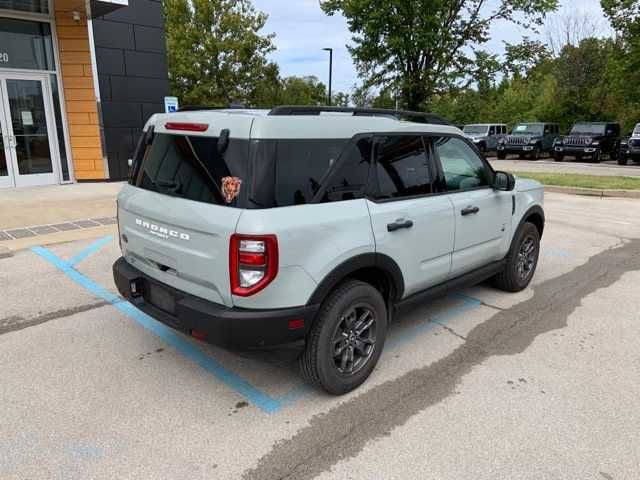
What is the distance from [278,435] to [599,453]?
174 centimetres

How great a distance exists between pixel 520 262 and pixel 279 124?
332 cm

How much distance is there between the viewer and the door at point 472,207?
3.92 meters

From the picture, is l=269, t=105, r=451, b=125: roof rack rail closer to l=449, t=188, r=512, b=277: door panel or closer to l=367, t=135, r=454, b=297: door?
l=367, t=135, r=454, b=297: door

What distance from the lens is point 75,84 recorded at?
440 inches

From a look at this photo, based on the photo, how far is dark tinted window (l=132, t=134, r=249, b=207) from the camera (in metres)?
2.72

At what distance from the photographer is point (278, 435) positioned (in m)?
2.75

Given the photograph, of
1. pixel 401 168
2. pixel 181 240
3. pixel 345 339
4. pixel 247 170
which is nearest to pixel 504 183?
pixel 401 168

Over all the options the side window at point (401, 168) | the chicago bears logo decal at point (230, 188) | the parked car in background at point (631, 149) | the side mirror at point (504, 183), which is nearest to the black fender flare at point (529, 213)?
the side mirror at point (504, 183)

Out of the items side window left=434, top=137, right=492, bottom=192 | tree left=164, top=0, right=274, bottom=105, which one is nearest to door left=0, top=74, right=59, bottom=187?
side window left=434, top=137, right=492, bottom=192

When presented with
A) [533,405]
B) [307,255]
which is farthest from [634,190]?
[307,255]

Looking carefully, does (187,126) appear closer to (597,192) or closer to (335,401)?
(335,401)

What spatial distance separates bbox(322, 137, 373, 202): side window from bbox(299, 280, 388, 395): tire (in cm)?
56

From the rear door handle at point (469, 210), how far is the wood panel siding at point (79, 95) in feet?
33.3

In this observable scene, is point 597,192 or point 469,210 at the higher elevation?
point 469,210
